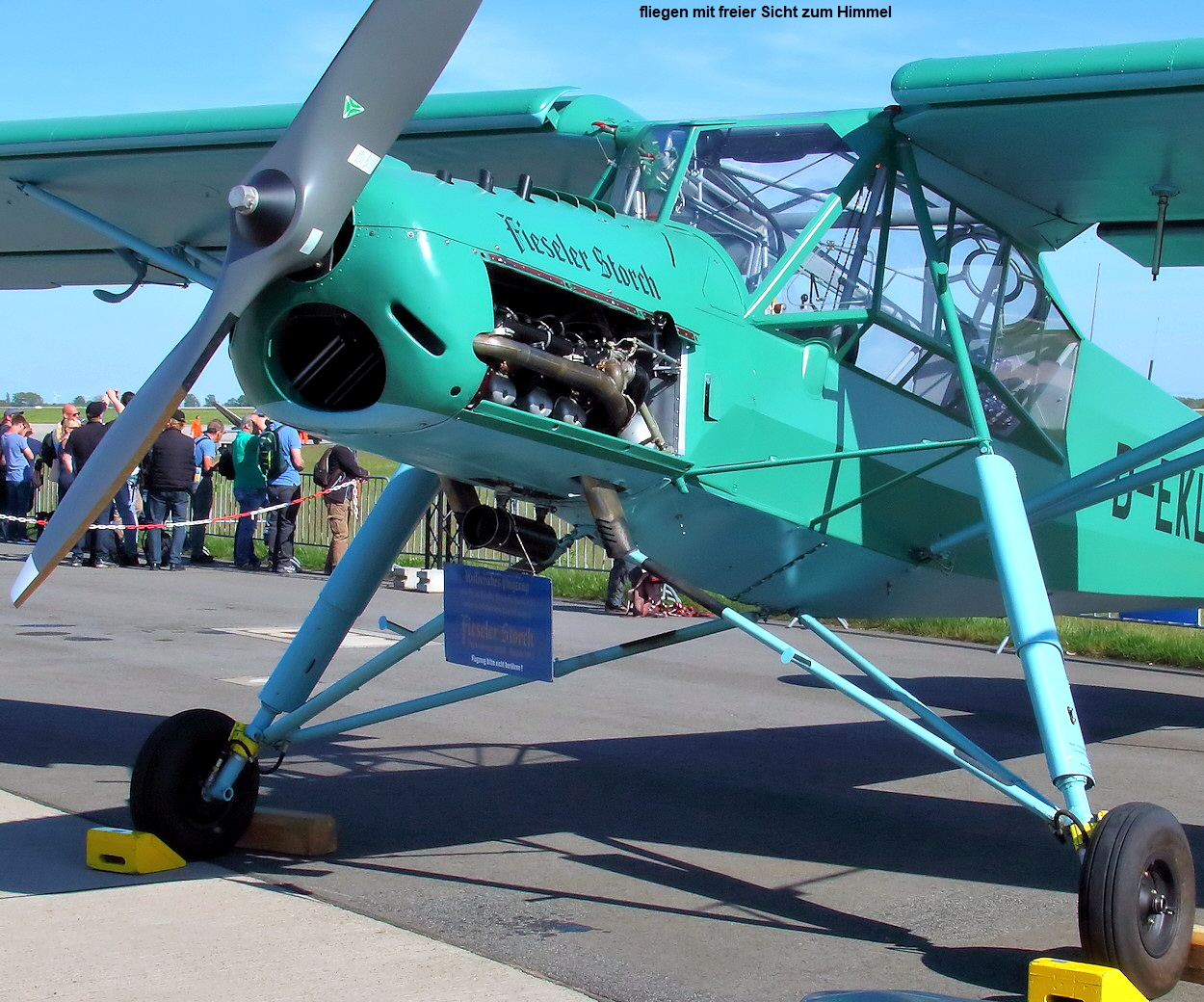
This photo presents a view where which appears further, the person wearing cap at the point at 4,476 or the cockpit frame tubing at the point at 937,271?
the person wearing cap at the point at 4,476

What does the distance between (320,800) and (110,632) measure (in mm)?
6781

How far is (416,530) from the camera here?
17094 millimetres

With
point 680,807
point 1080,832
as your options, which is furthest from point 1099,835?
point 680,807

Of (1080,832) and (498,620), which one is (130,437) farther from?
(1080,832)

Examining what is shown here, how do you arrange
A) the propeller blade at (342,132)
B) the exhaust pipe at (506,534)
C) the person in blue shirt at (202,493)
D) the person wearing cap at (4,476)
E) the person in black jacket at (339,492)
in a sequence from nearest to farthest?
the propeller blade at (342,132) → the exhaust pipe at (506,534) → the person in black jacket at (339,492) → the person in blue shirt at (202,493) → the person wearing cap at (4,476)

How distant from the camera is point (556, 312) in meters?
4.52

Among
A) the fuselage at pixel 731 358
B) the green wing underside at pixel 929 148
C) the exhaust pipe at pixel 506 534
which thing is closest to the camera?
the fuselage at pixel 731 358

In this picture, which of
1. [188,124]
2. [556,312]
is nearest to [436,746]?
[188,124]

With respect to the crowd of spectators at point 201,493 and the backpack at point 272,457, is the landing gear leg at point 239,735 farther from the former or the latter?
the backpack at point 272,457

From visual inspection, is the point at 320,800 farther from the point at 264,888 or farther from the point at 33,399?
the point at 33,399

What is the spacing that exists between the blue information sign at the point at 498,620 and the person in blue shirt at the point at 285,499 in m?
13.8

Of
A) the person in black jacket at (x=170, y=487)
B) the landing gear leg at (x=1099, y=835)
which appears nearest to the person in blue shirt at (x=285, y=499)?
the person in black jacket at (x=170, y=487)

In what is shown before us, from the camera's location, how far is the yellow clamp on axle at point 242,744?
571 centimetres

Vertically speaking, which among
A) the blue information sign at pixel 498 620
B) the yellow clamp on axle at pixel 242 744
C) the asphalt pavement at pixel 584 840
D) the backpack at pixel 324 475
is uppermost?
the backpack at pixel 324 475
